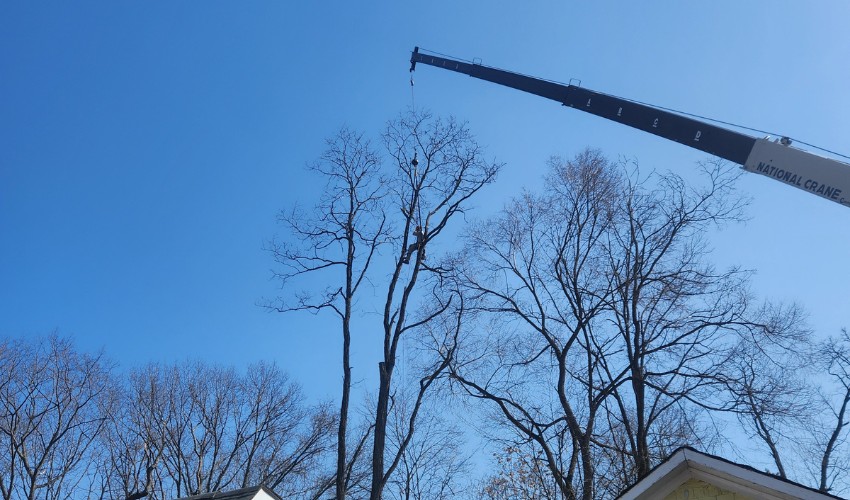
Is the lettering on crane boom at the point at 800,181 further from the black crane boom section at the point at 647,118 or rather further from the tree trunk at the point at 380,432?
the tree trunk at the point at 380,432

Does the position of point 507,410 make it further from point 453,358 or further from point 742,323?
point 742,323

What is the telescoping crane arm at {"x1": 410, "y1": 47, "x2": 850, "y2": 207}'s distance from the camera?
10602 mm

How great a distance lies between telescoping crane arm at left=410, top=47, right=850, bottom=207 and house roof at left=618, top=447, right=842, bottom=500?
451 centimetres

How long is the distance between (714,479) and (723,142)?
6.29 m

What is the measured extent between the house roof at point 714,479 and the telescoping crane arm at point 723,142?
4515mm

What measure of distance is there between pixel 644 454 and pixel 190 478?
2028 cm

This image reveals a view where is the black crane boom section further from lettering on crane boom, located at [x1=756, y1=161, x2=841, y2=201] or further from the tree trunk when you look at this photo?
the tree trunk

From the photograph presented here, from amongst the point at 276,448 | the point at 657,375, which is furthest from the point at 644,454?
the point at 276,448

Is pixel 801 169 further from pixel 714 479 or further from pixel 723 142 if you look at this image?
pixel 714 479

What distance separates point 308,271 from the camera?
2148cm

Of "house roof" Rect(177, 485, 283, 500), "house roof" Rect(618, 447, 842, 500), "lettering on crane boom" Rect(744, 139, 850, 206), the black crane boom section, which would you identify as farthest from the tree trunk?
"lettering on crane boom" Rect(744, 139, 850, 206)

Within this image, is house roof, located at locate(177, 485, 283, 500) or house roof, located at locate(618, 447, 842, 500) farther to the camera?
house roof, located at locate(177, 485, 283, 500)

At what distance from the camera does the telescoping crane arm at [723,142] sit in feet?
34.8

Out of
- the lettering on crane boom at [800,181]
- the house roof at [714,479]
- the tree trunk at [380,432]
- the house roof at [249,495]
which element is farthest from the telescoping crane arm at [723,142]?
the house roof at [249,495]
